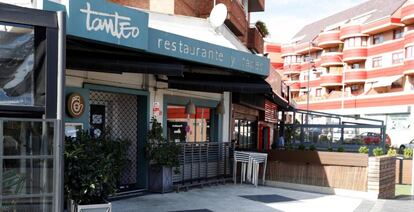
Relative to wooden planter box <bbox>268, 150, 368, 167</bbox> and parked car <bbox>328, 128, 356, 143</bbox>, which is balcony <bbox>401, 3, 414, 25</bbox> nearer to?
parked car <bbox>328, 128, 356, 143</bbox>

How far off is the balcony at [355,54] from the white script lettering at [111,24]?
54.6 metres

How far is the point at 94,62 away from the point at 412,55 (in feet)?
149

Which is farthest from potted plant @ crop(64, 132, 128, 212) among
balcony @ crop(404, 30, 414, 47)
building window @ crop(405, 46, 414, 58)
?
balcony @ crop(404, 30, 414, 47)

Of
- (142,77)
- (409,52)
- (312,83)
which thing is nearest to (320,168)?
(142,77)

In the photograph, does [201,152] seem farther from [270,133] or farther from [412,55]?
[412,55]

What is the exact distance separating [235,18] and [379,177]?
966 centimetres

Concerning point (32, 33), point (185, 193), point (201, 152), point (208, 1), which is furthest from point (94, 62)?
point (208, 1)

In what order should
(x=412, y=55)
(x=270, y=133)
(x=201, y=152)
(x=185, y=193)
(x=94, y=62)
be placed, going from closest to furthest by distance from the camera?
(x=94, y=62) → (x=185, y=193) → (x=201, y=152) → (x=270, y=133) → (x=412, y=55)

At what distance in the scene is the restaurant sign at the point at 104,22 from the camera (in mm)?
7062

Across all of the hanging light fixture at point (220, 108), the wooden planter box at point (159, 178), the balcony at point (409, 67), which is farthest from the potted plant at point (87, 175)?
the balcony at point (409, 67)

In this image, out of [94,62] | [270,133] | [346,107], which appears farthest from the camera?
[346,107]

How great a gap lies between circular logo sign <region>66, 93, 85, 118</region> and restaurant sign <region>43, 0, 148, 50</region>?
1.86 metres

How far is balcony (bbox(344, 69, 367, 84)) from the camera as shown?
5891 cm

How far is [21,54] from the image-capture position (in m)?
5.63
